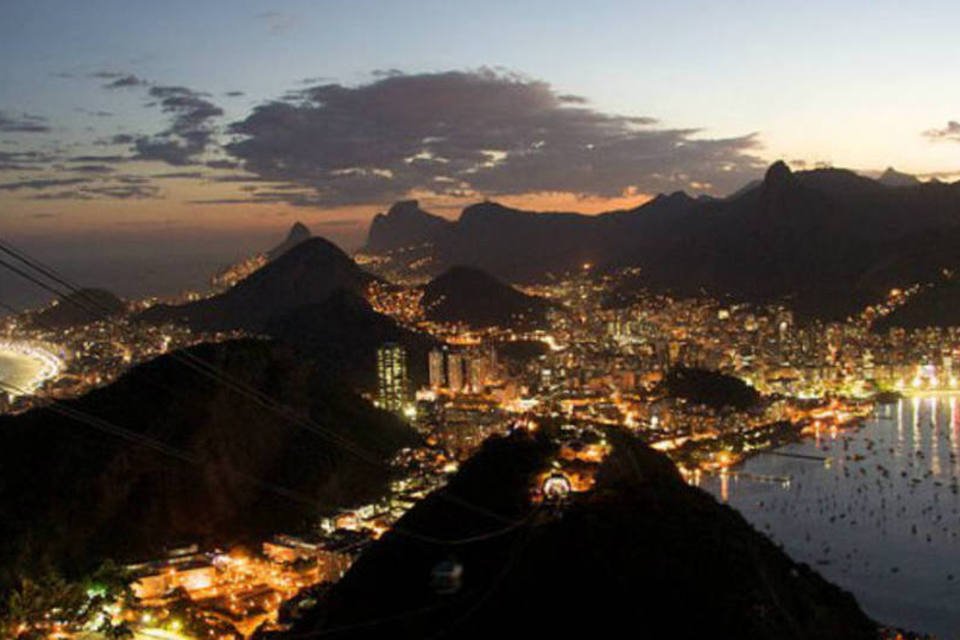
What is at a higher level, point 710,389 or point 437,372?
point 437,372

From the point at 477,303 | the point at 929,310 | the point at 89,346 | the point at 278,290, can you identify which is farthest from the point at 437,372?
the point at 929,310

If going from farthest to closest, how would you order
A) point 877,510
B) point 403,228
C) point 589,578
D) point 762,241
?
point 403,228 → point 762,241 → point 877,510 → point 589,578

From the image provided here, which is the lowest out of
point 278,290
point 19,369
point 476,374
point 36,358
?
point 476,374

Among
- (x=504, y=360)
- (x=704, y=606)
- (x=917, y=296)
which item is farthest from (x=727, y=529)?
(x=917, y=296)

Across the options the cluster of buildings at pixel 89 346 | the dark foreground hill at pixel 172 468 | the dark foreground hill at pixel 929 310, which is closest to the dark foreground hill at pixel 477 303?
the cluster of buildings at pixel 89 346

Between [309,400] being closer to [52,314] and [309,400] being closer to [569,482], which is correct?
[569,482]

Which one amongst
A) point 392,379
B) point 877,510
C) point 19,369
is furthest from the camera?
point 19,369

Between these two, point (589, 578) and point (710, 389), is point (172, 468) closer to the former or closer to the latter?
point (589, 578)
